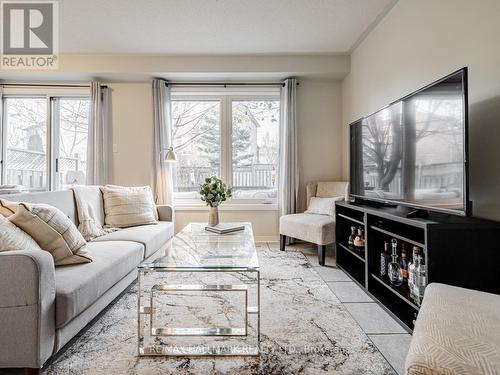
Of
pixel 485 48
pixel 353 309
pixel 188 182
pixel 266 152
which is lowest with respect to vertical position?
pixel 353 309

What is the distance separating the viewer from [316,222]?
3119 millimetres

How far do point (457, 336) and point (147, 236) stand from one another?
231 cm

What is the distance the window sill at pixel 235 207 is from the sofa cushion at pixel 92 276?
1.83 meters

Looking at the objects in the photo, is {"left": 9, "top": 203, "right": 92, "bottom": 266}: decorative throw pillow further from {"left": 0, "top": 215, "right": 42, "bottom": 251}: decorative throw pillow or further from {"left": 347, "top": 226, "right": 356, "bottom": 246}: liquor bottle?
{"left": 347, "top": 226, "right": 356, "bottom": 246}: liquor bottle

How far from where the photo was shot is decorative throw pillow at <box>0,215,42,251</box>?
1.33m

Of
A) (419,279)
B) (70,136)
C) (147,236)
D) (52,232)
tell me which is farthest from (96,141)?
(419,279)

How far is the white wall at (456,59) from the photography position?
5.23 ft

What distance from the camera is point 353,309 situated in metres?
2.00

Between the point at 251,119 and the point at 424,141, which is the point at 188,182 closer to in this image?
the point at 251,119

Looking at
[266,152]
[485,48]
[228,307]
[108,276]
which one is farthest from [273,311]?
[266,152]

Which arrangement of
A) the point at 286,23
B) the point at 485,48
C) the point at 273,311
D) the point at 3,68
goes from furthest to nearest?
the point at 3,68 → the point at 286,23 → the point at 273,311 → the point at 485,48

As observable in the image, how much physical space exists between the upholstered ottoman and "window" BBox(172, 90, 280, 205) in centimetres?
316

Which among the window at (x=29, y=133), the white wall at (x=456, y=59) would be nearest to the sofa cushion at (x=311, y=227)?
the white wall at (x=456, y=59)

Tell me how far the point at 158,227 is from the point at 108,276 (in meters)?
1.25
